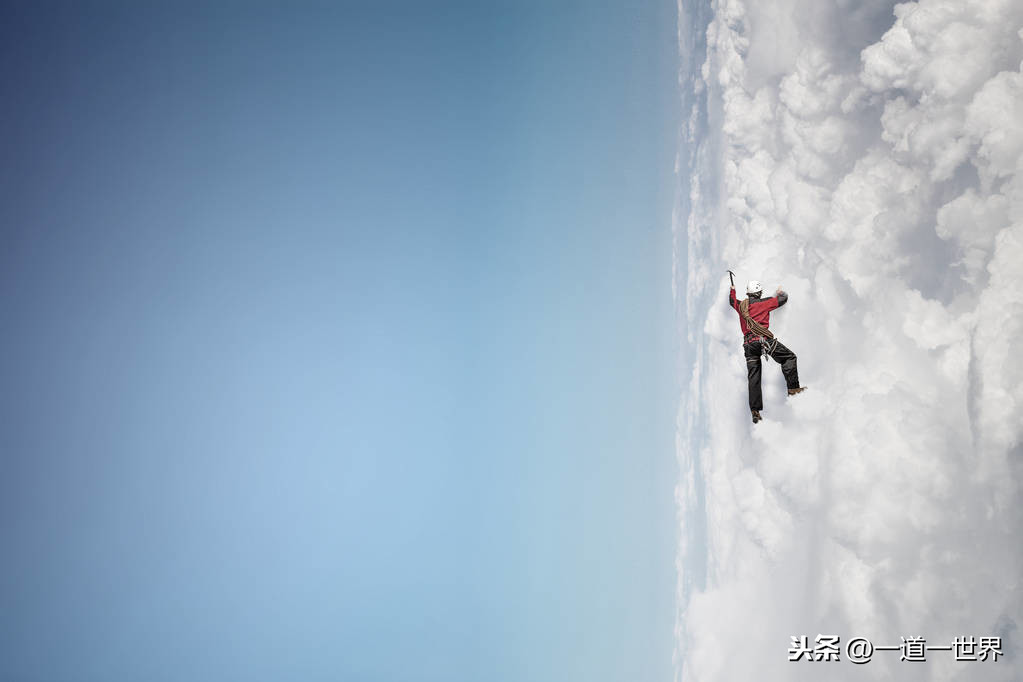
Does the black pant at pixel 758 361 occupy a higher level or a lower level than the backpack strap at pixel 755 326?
lower

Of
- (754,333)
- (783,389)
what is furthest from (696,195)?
(754,333)

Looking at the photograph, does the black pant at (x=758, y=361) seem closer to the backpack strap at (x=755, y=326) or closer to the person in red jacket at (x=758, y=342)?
the person in red jacket at (x=758, y=342)

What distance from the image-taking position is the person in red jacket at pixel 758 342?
1731 centimetres

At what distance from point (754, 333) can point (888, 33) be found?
13764 millimetres

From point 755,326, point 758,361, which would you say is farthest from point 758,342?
point 758,361

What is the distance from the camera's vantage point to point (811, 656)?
16.8 metres

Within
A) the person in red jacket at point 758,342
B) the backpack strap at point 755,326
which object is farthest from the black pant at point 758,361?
the backpack strap at point 755,326

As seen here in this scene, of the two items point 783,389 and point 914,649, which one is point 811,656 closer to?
point 914,649

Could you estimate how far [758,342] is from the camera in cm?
1736

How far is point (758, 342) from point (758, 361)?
705 millimetres

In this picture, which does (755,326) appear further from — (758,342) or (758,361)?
(758,361)

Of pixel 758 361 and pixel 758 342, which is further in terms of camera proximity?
pixel 758 361

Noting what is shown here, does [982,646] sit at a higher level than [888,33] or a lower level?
lower

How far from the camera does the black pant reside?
56.7 feet
